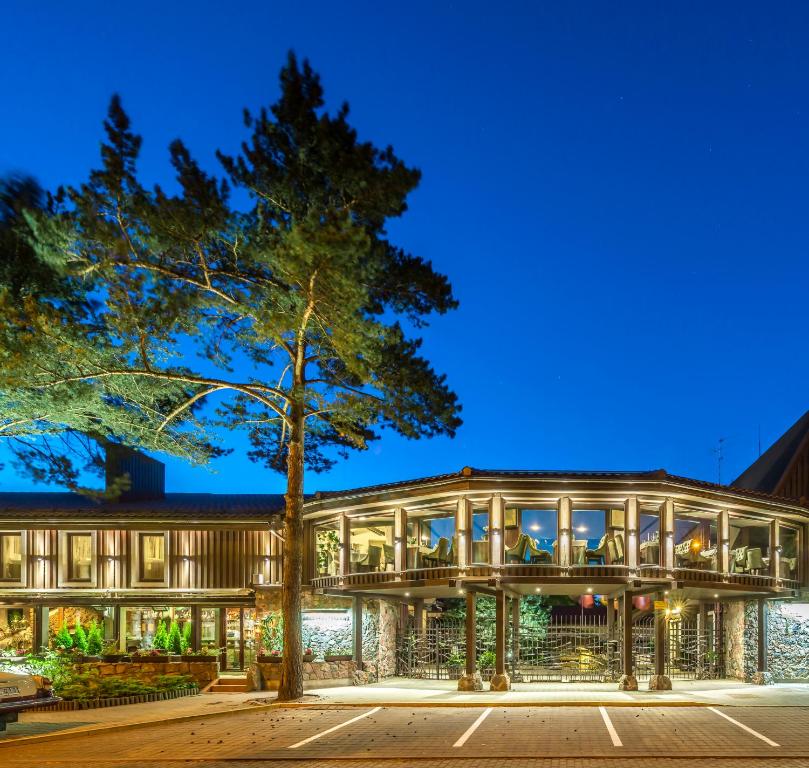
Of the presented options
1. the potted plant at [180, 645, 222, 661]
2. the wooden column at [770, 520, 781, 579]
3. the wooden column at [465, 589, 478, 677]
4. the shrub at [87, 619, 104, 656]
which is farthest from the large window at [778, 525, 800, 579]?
the shrub at [87, 619, 104, 656]

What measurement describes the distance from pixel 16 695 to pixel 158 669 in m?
9.84

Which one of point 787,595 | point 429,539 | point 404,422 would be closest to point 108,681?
point 404,422

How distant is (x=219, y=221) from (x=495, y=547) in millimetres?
9733

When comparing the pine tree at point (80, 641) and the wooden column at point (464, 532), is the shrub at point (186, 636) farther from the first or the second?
the wooden column at point (464, 532)

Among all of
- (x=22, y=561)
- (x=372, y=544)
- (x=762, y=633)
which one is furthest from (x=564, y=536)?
(x=22, y=561)

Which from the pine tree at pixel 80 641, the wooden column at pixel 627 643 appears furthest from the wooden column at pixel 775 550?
the pine tree at pixel 80 641

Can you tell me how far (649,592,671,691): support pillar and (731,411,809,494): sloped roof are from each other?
39.7 ft

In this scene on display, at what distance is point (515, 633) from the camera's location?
1048 inches

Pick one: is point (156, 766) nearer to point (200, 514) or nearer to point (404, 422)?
point (404, 422)

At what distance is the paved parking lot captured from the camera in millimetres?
11836

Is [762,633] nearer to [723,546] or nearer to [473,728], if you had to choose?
[723,546]

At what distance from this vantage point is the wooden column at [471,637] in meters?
21.9

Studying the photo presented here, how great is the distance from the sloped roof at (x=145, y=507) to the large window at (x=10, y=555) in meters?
0.84

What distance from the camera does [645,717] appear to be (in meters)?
16.2
